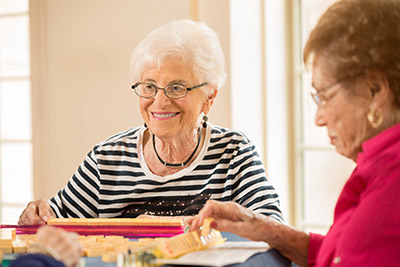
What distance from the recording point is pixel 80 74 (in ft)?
13.0

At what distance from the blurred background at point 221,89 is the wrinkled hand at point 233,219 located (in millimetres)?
1693

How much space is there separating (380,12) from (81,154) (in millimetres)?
2778

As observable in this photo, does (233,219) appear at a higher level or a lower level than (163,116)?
lower

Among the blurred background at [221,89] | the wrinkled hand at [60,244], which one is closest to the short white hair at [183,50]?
the blurred background at [221,89]

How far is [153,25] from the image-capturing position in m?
3.67

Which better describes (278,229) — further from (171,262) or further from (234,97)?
(234,97)

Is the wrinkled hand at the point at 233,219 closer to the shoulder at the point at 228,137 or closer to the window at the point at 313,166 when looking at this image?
the shoulder at the point at 228,137

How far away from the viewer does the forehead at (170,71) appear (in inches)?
94.5

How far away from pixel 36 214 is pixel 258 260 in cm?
103

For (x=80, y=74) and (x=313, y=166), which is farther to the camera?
(x=80, y=74)

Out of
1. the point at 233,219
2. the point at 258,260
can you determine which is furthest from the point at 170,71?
the point at 258,260

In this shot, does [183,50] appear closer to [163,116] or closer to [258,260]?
[163,116]

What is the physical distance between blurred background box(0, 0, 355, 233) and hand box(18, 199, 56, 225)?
4.23 feet

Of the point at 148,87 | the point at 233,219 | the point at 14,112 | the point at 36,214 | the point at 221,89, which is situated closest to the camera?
the point at 233,219
